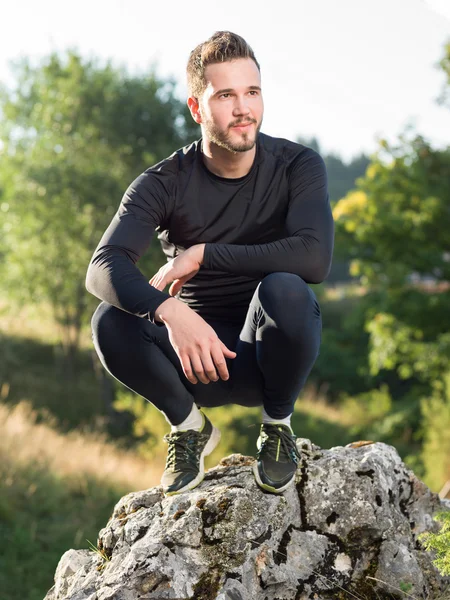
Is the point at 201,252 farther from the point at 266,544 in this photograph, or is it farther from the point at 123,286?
the point at 266,544

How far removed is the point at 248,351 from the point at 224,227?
58cm

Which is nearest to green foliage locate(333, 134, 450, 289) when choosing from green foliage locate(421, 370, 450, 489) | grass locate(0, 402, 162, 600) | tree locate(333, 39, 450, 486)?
tree locate(333, 39, 450, 486)

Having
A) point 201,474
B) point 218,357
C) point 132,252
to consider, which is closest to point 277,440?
point 201,474

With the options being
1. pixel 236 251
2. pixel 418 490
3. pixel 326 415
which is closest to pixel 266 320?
pixel 236 251

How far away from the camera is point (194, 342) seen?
8.59ft

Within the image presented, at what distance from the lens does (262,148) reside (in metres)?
3.20

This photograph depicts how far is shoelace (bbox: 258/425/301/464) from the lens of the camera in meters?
2.94

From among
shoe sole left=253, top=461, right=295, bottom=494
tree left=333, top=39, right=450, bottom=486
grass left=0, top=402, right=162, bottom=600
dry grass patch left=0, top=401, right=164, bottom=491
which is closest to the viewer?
shoe sole left=253, top=461, right=295, bottom=494

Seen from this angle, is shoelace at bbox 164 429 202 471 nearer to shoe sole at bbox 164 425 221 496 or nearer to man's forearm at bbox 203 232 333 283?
shoe sole at bbox 164 425 221 496

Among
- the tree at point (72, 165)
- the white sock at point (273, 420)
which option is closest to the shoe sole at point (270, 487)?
the white sock at point (273, 420)

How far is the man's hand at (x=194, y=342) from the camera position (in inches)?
103

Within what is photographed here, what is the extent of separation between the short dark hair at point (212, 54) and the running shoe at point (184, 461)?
5.04 feet

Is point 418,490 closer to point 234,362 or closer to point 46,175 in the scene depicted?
point 234,362

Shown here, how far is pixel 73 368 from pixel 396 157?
12217mm
